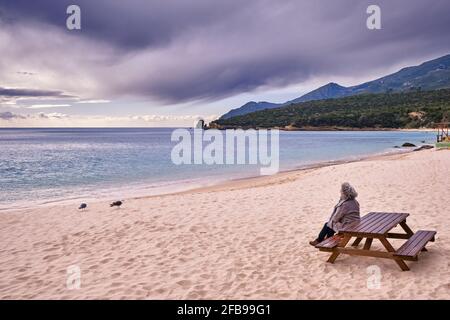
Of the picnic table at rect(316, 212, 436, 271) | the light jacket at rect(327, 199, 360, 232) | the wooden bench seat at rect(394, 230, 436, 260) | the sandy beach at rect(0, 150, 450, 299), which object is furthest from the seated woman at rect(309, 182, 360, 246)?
the wooden bench seat at rect(394, 230, 436, 260)

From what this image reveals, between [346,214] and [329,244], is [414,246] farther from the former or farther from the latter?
[329,244]

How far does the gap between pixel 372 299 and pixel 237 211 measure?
19.5ft

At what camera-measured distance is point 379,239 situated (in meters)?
5.75

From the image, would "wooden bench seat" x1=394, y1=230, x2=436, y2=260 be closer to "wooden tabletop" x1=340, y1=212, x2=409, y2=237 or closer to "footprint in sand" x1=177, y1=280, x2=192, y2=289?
"wooden tabletop" x1=340, y1=212, x2=409, y2=237

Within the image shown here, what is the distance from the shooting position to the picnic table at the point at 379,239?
5594 mm

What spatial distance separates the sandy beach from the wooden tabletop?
24.8 inches

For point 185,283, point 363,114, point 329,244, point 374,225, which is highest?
point 363,114

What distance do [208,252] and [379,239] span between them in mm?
3018

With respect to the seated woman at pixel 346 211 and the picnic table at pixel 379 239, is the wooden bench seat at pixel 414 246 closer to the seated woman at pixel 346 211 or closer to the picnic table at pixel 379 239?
the picnic table at pixel 379 239

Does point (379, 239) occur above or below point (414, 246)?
above

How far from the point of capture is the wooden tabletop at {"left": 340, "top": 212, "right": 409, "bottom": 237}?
571cm

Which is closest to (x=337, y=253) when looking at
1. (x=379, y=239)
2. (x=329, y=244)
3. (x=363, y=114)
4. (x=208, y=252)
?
(x=329, y=244)
